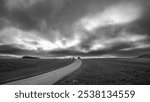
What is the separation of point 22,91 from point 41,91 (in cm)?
142

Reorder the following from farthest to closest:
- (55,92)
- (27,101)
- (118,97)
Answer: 1. (55,92)
2. (118,97)
3. (27,101)

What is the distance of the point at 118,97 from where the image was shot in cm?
590

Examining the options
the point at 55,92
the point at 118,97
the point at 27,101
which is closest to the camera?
the point at 27,101

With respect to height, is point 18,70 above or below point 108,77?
below

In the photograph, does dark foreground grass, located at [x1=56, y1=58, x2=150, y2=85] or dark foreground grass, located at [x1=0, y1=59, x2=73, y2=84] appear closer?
dark foreground grass, located at [x1=56, y1=58, x2=150, y2=85]

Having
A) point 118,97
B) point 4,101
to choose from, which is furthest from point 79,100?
point 4,101

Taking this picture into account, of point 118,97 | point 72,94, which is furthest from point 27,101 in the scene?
point 118,97

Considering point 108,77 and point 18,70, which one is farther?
point 18,70

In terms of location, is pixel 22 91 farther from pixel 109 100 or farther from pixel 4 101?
pixel 109 100

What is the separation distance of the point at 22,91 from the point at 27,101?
57.2 inches

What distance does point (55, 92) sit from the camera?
257 inches

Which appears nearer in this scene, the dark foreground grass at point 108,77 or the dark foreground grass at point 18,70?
the dark foreground grass at point 108,77

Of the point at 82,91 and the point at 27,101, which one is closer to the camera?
the point at 27,101

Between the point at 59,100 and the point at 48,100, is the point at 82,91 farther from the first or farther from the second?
the point at 48,100
